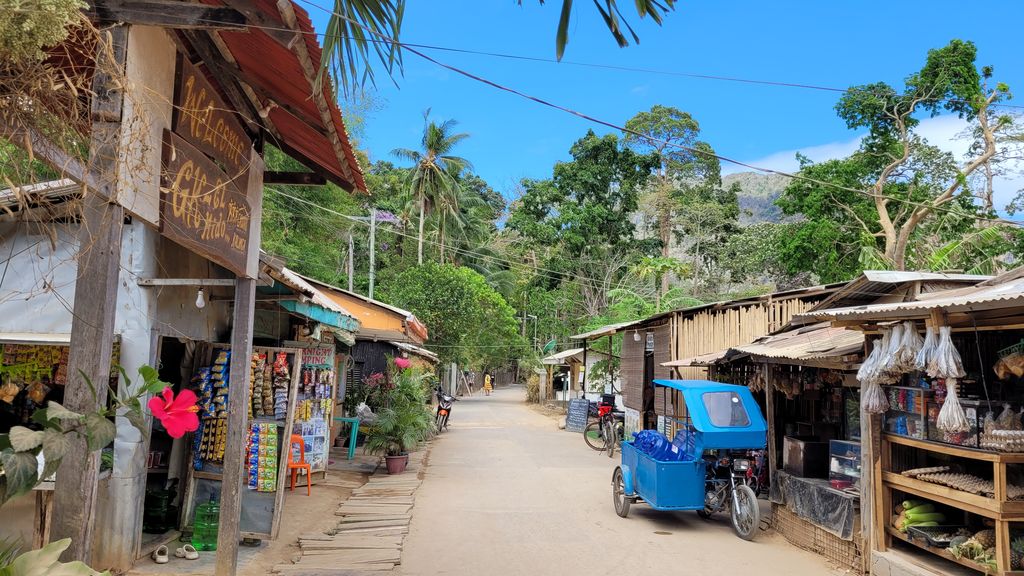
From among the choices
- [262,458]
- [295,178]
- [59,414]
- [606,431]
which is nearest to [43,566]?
[59,414]

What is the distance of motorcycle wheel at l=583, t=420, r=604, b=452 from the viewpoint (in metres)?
20.0

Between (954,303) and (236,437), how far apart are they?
6184 mm

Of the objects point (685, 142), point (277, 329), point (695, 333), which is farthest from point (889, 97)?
point (277, 329)

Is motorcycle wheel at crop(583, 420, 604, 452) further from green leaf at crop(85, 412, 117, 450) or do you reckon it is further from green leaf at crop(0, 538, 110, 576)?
green leaf at crop(85, 412, 117, 450)

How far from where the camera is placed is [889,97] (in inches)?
883

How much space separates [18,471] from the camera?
2.54 metres

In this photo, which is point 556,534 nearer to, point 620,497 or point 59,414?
point 620,497

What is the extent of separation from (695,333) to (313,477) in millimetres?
8657

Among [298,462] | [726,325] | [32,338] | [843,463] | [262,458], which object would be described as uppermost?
[726,325]

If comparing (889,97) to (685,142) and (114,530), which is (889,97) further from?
(114,530)

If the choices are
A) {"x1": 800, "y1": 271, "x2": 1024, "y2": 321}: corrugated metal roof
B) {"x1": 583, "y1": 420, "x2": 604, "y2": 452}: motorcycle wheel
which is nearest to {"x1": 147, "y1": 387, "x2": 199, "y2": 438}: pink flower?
→ {"x1": 800, "y1": 271, "x2": 1024, "y2": 321}: corrugated metal roof

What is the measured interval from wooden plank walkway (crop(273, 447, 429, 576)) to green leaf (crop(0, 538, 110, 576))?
4.30 m

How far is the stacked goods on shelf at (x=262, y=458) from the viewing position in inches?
316

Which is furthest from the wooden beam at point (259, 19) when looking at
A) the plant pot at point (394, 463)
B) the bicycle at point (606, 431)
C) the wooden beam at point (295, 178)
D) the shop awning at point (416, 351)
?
the shop awning at point (416, 351)
